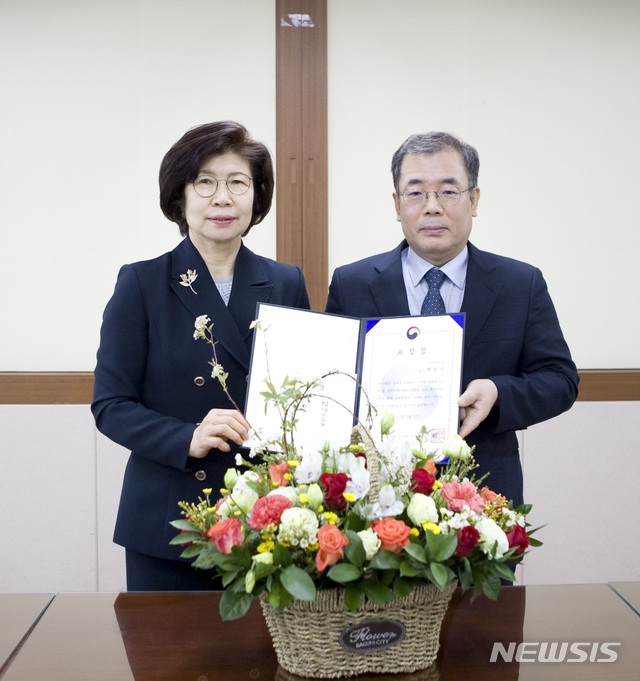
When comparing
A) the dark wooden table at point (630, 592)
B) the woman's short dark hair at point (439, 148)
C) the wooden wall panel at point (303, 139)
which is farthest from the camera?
the wooden wall panel at point (303, 139)

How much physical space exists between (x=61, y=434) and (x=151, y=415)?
69.2 inches

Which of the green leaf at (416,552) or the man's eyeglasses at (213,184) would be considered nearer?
the green leaf at (416,552)

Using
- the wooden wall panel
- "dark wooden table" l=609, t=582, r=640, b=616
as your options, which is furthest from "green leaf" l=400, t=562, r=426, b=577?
the wooden wall panel

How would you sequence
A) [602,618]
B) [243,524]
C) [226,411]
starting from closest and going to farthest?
[243,524]
[602,618]
[226,411]

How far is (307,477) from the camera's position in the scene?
1273 mm

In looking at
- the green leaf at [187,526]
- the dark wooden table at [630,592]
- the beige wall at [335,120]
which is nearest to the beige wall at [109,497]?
the beige wall at [335,120]

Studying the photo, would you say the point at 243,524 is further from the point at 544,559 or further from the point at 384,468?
the point at 544,559

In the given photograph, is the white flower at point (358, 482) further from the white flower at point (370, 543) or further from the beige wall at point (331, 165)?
the beige wall at point (331, 165)

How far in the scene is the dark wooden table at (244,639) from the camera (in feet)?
4.37

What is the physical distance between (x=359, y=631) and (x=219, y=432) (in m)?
0.65

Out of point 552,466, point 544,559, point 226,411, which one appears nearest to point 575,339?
point 552,466

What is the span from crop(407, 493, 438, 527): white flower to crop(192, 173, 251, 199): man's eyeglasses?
107 centimetres

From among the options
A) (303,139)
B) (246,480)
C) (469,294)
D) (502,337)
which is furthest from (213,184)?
(303,139)
